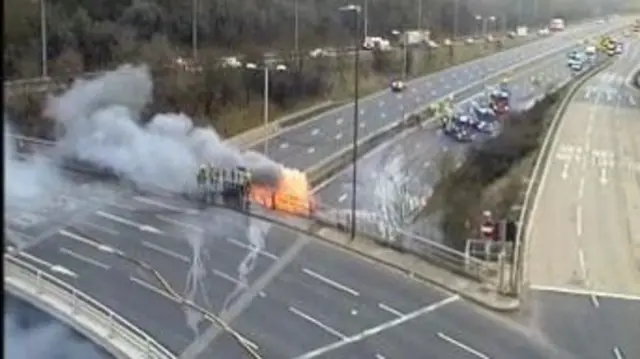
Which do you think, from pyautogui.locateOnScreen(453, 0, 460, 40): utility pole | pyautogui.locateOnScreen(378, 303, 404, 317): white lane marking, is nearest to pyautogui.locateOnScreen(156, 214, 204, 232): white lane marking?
pyautogui.locateOnScreen(378, 303, 404, 317): white lane marking

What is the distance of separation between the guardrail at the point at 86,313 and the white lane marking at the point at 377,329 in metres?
0.58

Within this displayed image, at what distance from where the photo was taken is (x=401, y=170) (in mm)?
7133

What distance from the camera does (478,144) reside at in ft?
24.5

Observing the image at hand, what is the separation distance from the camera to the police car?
346 inches

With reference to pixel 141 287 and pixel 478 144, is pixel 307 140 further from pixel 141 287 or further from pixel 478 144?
pixel 141 287

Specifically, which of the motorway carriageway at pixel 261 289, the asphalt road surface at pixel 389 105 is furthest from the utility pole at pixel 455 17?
the motorway carriageway at pixel 261 289

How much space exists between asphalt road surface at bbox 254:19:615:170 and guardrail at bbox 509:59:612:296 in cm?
43

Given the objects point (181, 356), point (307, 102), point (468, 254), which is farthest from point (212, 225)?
point (307, 102)

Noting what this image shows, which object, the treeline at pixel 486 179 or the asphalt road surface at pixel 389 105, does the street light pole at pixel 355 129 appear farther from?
the treeline at pixel 486 179

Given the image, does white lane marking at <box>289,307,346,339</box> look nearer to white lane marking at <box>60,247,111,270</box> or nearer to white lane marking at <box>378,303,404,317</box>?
white lane marking at <box>378,303,404,317</box>

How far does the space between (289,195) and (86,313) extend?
2.94 meters

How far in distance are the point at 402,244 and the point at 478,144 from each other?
209cm

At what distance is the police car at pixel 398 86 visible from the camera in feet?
28.9

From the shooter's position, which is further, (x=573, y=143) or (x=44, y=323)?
(x=573, y=143)
